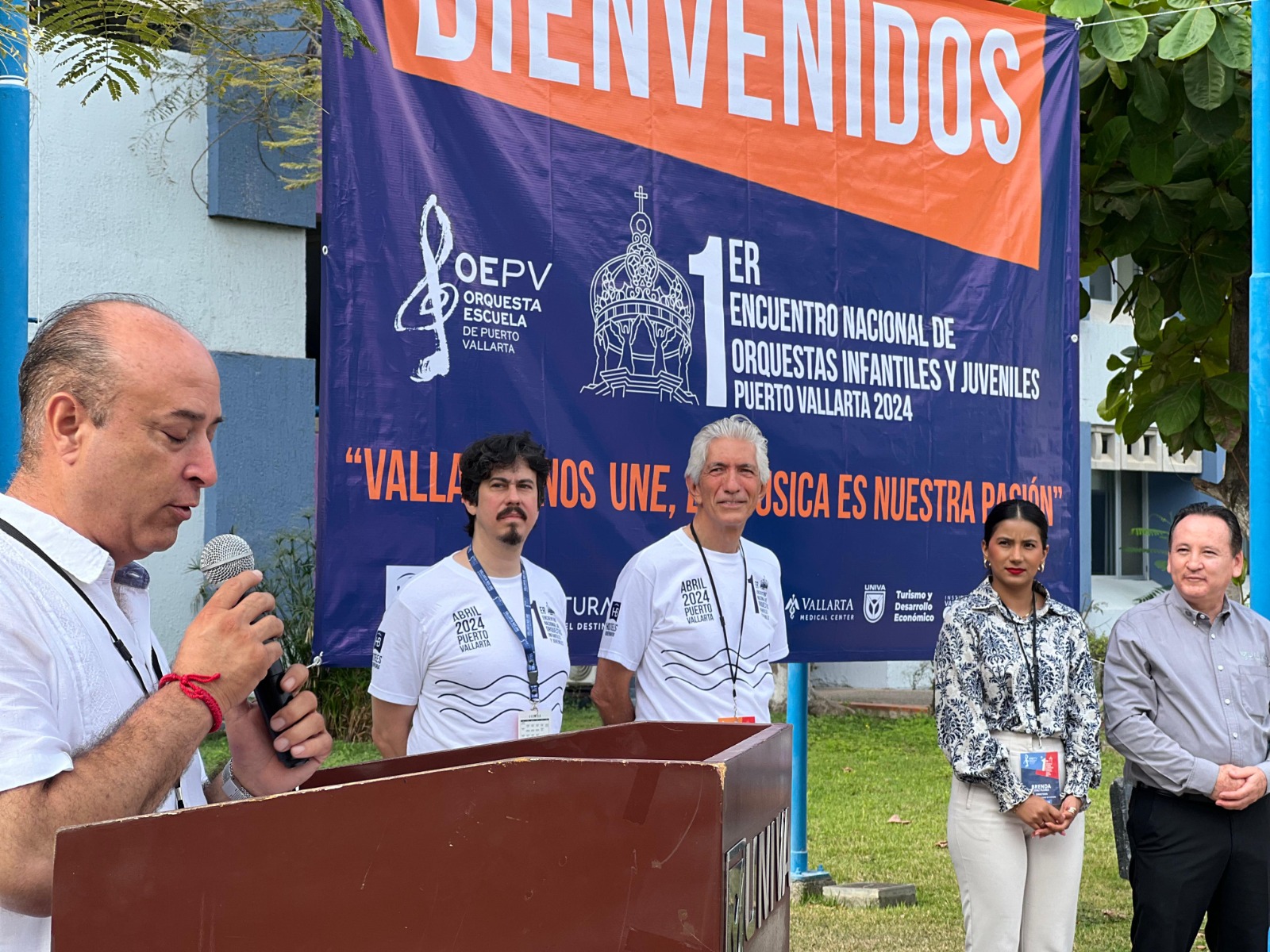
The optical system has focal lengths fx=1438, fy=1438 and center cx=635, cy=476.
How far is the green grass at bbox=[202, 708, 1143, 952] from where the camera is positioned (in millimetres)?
6184

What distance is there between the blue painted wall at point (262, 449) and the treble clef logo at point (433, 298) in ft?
18.7

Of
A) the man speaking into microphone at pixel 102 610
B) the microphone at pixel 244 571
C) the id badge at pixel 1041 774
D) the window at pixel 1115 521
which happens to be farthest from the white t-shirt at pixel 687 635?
the window at pixel 1115 521

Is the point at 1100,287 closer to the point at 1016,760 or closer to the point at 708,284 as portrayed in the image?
the point at 708,284

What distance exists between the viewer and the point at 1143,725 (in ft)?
15.6

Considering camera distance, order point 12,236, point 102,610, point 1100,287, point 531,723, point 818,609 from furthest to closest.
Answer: point 1100,287
point 818,609
point 531,723
point 12,236
point 102,610

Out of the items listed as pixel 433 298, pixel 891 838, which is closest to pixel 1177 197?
pixel 433 298

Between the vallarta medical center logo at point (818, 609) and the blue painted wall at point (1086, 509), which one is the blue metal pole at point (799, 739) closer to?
the vallarta medical center logo at point (818, 609)

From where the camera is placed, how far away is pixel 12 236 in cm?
321

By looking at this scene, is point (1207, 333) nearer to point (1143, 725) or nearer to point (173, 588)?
point (1143, 725)

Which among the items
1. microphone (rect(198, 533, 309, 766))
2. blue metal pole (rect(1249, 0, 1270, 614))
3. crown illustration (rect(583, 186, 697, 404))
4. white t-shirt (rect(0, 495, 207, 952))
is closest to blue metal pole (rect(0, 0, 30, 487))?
microphone (rect(198, 533, 309, 766))

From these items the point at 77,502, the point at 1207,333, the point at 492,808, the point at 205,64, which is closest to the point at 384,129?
the point at 77,502

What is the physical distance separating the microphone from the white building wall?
7.74 m

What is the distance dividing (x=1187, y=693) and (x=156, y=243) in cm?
768

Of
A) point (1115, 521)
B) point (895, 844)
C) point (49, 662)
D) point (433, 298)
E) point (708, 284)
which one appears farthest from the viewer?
point (1115, 521)
